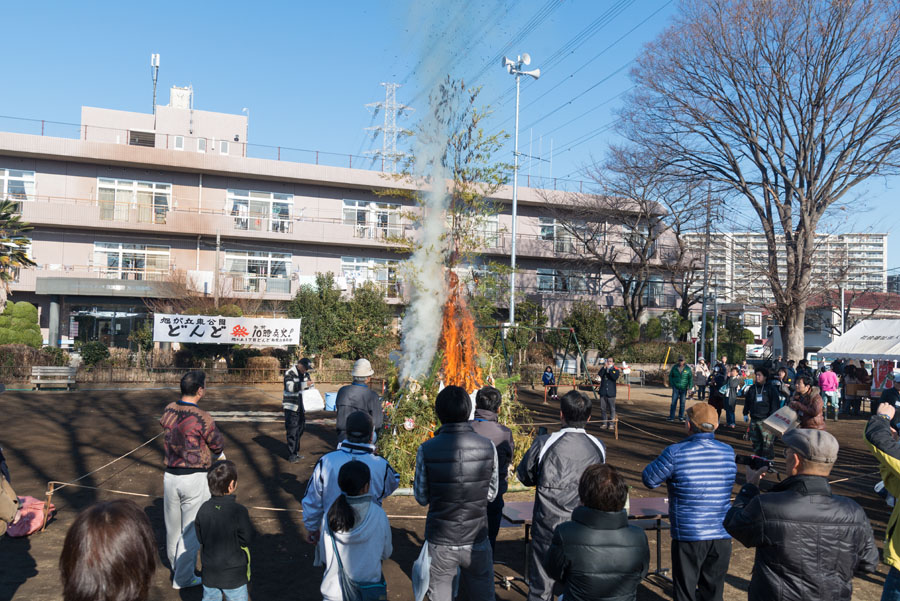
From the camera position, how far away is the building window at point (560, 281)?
40594 millimetres

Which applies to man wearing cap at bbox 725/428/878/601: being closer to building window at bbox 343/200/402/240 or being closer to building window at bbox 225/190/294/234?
building window at bbox 343/200/402/240

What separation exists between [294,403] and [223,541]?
21.4ft

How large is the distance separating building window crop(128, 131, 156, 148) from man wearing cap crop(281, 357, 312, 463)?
105ft

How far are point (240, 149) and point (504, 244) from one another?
1674 centimetres

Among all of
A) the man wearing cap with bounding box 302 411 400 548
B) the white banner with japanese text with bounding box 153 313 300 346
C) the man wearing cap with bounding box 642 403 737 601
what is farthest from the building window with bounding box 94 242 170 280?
the man wearing cap with bounding box 642 403 737 601

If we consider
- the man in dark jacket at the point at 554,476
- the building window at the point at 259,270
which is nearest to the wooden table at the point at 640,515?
the man in dark jacket at the point at 554,476

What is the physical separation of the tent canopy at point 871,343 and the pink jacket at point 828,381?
2.28 meters

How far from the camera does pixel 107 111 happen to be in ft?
119

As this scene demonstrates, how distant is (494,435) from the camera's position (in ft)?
18.0

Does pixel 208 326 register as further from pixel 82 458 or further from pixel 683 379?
pixel 683 379

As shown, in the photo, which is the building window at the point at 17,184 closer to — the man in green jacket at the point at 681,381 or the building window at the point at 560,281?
the building window at the point at 560,281

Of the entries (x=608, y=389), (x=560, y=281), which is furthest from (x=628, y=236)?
(x=608, y=389)

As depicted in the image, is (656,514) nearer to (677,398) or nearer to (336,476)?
(336,476)

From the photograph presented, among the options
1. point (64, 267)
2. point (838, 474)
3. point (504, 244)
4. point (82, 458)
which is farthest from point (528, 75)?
point (64, 267)
